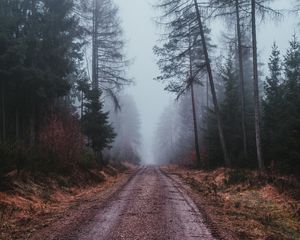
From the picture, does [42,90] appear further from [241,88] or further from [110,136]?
[241,88]

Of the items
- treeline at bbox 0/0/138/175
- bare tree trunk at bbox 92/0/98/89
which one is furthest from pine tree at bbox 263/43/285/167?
bare tree trunk at bbox 92/0/98/89

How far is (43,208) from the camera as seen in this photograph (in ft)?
42.3

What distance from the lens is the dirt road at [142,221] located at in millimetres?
8578

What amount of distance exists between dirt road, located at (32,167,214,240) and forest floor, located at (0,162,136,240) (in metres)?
0.84

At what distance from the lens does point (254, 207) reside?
1299cm

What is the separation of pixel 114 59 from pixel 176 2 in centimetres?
1134

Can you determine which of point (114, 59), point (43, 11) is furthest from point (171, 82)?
point (43, 11)

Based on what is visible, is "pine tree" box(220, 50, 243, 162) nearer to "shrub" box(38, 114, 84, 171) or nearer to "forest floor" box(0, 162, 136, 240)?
"shrub" box(38, 114, 84, 171)

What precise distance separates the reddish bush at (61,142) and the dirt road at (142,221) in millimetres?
7005

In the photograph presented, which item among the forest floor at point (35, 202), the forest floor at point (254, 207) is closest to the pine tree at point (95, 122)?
the forest floor at point (35, 202)

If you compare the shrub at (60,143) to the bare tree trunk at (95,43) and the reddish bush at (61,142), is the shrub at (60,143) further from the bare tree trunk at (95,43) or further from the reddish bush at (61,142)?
the bare tree trunk at (95,43)

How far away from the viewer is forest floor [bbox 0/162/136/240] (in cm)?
989

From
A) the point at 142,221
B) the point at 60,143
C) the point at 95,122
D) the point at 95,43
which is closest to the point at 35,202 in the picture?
the point at 142,221

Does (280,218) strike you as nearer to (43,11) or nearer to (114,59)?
(43,11)
